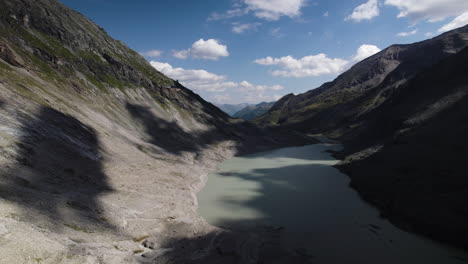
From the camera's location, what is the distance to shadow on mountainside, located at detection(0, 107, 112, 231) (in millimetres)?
17031

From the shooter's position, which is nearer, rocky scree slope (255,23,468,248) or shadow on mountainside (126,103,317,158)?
rocky scree slope (255,23,468,248)

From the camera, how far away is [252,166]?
6438 centimetres

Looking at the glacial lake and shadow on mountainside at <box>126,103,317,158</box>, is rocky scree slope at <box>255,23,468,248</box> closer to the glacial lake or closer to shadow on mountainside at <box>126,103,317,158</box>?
the glacial lake

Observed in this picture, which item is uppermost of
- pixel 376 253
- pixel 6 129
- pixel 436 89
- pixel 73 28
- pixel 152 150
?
pixel 73 28

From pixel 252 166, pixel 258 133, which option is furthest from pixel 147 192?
pixel 258 133

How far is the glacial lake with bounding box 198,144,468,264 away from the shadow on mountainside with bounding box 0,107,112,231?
45.2 feet

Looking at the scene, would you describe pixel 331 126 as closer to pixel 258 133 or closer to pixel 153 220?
pixel 258 133

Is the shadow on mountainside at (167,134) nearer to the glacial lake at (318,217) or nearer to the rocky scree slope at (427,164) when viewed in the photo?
the glacial lake at (318,217)

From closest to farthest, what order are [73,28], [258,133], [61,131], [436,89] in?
[61,131], [436,89], [73,28], [258,133]

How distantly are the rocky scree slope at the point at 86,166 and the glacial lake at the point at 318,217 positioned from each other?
4.35 metres

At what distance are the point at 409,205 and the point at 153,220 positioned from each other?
2946 cm

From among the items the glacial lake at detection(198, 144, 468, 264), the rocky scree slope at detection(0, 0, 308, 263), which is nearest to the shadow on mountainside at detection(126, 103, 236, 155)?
the rocky scree slope at detection(0, 0, 308, 263)

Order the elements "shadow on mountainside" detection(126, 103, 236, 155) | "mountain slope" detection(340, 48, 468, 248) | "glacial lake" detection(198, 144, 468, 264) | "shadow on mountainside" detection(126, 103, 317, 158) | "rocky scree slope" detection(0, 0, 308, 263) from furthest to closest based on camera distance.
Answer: "shadow on mountainside" detection(126, 103, 317, 158), "shadow on mountainside" detection(126, 103, 236, 155), "mountain slope" detection(340, 48, 468, 248), "glacial lake" detection(198, 144, 468, 264), "rocky scree slope" detection(0, 0, 308, 263)

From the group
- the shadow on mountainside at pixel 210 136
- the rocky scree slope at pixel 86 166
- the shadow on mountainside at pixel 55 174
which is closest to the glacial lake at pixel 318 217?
the rocky scree slope at pixel 86 166
